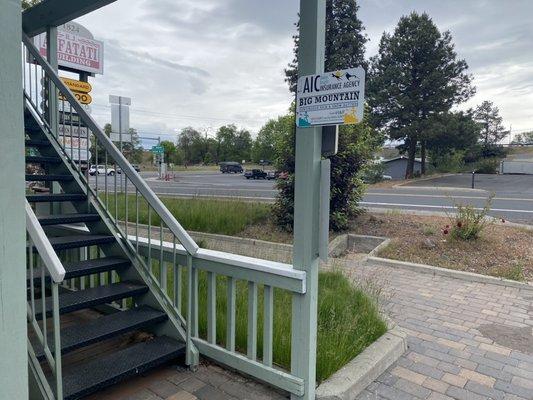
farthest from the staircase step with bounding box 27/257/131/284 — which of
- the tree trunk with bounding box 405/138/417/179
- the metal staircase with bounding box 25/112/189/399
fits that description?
the tree trunk with bounding box 405/138/417/179

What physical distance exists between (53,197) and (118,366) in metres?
1.92

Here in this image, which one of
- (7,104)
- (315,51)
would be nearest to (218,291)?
(315,51)

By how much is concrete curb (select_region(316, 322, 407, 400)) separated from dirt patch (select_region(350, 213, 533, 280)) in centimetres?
293

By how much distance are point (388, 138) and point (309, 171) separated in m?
26.4

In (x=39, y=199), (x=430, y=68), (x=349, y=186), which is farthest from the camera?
(x=430, y=68)

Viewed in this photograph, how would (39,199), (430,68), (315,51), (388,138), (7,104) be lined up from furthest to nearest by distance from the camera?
1. (388,138)
2. (430,68)
3. (39,199)
4. (315,51)
5. (7,104)

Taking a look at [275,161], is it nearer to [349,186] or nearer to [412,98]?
[349,186]

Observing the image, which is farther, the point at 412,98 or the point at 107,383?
the point at 412,98

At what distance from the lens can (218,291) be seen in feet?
12.9

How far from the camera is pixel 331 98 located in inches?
Result: 90.0

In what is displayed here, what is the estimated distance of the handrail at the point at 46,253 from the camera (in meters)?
1.91

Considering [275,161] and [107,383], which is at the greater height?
[275,161]

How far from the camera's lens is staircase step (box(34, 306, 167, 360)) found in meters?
2.61

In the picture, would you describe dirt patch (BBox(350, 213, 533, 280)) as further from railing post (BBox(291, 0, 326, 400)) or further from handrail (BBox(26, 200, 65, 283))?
handrail (BBox(26, 200, 65, 283))
